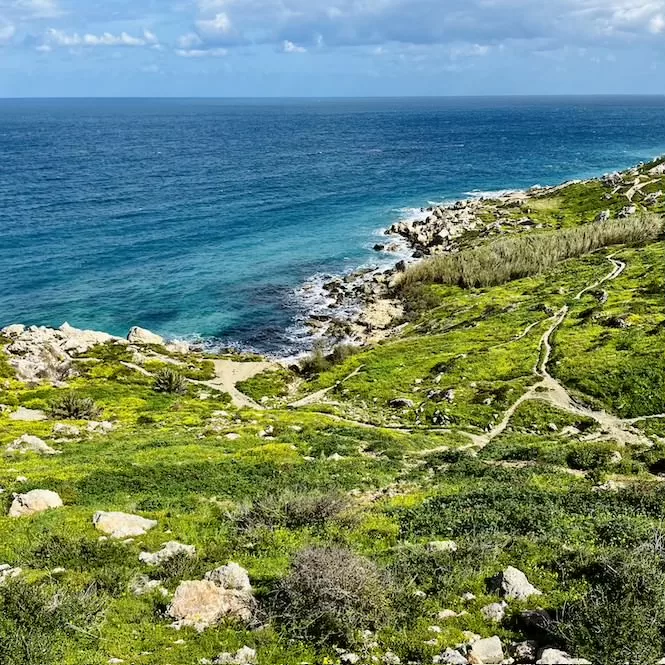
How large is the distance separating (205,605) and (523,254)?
3322 inches

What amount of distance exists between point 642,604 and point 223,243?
331ft

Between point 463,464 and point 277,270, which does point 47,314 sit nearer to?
point 277,270

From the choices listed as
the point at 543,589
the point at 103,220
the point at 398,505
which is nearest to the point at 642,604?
the point at 543,589

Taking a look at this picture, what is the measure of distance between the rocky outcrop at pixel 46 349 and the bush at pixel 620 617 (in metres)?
53.7

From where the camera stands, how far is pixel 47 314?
78125mm

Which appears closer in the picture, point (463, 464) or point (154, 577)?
point (154, 577)

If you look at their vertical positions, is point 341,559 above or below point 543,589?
above

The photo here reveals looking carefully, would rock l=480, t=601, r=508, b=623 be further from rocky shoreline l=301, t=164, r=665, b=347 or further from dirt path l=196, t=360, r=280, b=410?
rocky shoreline l=301, t=164, r=665, b=347

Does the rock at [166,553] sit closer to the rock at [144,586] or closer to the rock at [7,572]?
the rock at [144,586]

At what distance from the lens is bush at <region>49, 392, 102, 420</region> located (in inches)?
1825

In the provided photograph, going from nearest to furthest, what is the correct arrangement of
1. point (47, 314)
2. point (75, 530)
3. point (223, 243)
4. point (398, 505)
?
1. point (75, 530)
2. point (398, 505)
3. point (47, 314)
4. point (223, 243)

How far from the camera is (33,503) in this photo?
2336 cm

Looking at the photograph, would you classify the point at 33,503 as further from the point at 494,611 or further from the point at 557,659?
the point at 557,659

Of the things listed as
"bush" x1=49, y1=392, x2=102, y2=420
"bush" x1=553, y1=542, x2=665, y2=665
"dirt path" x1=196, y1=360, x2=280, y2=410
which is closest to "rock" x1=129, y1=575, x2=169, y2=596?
"bush" x1=553, y1=542, x2=665, y2=665
